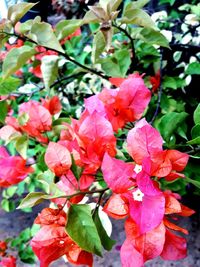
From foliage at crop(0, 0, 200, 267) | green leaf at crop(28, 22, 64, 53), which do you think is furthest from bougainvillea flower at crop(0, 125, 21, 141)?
green leaf at crop(28, 22, 64, 53)

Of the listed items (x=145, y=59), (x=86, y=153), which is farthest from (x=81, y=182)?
(x=145, y=59)

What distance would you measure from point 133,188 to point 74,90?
2.88 feet

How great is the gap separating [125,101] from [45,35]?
0.71 feet

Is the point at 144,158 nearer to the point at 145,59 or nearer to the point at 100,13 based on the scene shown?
the point at 100,13

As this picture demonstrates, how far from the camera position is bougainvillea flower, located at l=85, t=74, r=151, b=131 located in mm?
637

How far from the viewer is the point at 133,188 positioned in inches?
20.3

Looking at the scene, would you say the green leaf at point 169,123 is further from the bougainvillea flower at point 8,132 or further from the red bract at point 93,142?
the bougainvillea flower at point 8,132

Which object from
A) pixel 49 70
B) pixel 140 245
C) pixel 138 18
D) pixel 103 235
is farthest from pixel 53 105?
pixel 140 245

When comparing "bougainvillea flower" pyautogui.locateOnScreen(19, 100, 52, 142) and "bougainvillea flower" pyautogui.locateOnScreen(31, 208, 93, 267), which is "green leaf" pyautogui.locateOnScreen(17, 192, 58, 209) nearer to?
"bougainvillea flower" pyautogui.locateOnScreen(31, 208, 93, 267)

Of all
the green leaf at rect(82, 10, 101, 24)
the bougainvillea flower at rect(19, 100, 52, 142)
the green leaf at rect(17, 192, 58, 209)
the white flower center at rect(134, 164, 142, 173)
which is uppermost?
the green leaf at rect(82, 10, 101, 24)

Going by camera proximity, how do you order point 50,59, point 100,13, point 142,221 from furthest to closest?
point 50,59
point 100,13
point 142,221

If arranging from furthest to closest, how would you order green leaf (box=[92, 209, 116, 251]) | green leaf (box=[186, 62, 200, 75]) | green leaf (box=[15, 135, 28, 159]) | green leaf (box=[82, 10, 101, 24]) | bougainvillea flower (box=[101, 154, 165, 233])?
green leaf (box=[186, 62, 200, 75]) → green leaf (box=[15, 135, 28, 159]) → green leaf (box=[82, 10, 101, 24]) → green leaf (box=[92, 209, 116, 251]) → bougainvillea flower (box=[101, 154, 165, 233])

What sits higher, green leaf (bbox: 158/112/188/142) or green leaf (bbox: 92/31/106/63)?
green leaf (bbox: 92/31/106/63)

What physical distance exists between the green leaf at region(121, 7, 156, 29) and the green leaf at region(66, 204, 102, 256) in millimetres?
374
